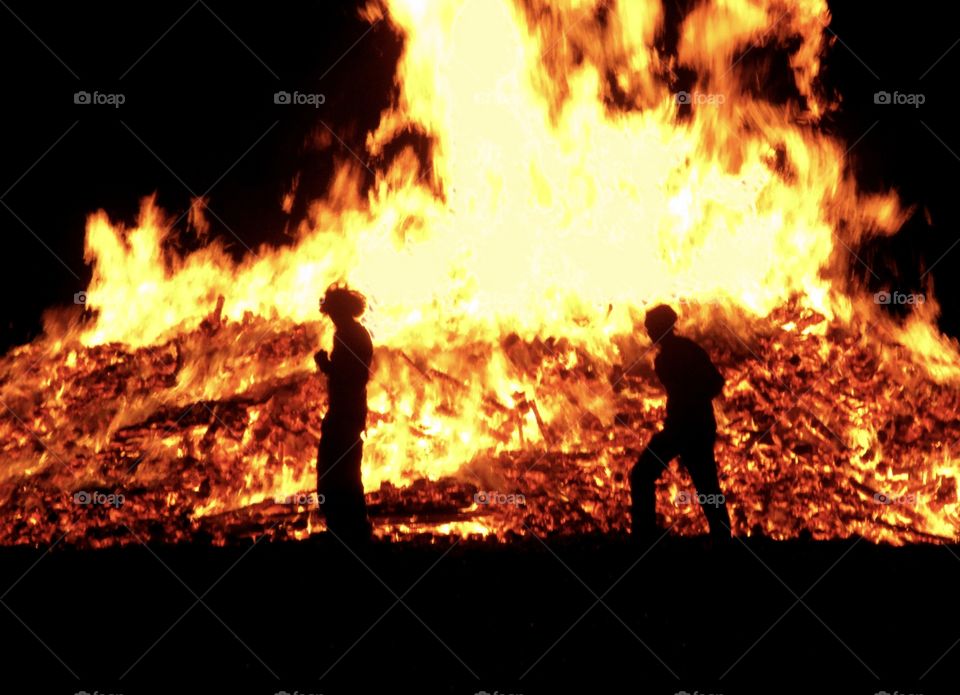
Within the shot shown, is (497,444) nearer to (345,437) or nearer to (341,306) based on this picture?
(345,437)

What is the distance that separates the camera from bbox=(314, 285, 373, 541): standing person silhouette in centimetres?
711

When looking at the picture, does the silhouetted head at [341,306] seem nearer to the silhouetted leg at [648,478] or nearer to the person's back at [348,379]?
the person's back at [348,379]

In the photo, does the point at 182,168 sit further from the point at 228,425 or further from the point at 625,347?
the point at 625,347

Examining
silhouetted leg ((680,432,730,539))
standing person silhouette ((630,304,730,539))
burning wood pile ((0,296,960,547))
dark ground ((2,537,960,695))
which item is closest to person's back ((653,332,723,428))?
standing person silhouette ((630,304,730,539))

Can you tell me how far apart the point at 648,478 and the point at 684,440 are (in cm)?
42

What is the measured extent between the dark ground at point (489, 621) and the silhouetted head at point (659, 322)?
66.1 inches

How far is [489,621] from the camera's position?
5.85m

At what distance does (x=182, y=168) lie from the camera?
1337cm

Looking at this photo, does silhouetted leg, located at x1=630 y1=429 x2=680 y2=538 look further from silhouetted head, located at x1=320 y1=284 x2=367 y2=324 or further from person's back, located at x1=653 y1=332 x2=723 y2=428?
silhouetted head, located at x1=320 y1=284 x2=367 y2=324

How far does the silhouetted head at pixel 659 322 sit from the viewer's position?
7326mm

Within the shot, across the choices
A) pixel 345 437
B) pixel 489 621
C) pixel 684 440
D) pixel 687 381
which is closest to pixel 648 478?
pixel 684 440

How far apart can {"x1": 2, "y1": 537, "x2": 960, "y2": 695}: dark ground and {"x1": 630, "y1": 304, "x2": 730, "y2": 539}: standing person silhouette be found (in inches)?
12.0

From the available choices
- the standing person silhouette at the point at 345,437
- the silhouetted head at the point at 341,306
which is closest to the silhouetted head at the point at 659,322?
the standing person silhouette at the point at 345,437

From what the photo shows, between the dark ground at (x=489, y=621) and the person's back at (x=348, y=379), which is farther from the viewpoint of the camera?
the person's back at (x=348, y=379)
